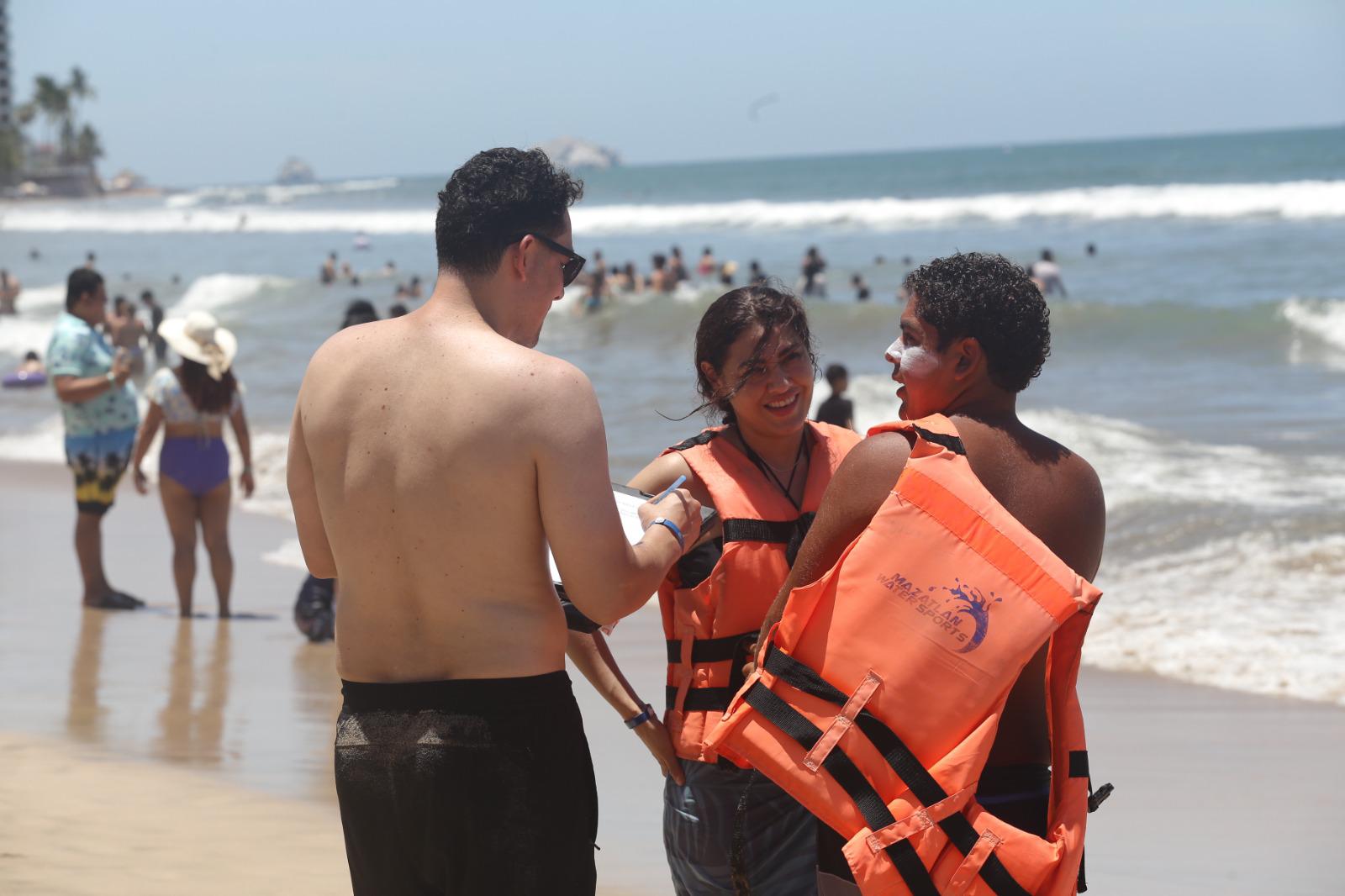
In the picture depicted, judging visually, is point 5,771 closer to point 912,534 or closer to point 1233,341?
point 912,534

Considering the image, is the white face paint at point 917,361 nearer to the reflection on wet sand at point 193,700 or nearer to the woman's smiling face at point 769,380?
the woman's smiling face at point 769,380

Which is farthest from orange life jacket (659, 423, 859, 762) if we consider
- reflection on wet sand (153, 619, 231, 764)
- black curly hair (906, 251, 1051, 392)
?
reflection on wet sand (153, 619, 231, 764)

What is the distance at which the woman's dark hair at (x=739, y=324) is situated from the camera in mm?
2973

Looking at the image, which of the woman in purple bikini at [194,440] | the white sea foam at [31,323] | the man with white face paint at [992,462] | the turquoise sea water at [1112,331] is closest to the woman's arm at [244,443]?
the woman in purple bikini at [194,440]

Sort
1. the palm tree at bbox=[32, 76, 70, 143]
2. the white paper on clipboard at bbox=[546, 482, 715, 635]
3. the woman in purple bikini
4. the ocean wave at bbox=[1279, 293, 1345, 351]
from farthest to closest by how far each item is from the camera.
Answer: the palm tree at bbox=[32, 76, 70, 143] < the ocean wave at bbox=[1279, 293, 1345, 351] < the woman in purple bikini < the white paper on clipboard at bbox=[546, 482, 715, 635]

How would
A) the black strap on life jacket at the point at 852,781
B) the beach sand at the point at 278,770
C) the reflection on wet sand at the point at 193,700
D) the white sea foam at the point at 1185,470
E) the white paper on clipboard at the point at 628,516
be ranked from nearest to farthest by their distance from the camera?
the black strap on life jacket at the point at 852,781 < the white paper on clipboard at the point at 628,516 < the beach sand at the point at 278,770 < the reflection on wet sand at the point at 193,700 < the white sea foam at the point at 1185,470

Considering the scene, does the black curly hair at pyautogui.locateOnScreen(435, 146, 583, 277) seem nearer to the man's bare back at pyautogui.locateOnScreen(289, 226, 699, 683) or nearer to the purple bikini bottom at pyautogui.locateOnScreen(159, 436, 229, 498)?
the man's bare back at pyautogui.locateOnScreen(289, 226, 699, 683)

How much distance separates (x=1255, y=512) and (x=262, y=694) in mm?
6501

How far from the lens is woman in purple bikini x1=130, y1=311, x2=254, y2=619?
753 cm

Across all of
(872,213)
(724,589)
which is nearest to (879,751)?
(724,589)

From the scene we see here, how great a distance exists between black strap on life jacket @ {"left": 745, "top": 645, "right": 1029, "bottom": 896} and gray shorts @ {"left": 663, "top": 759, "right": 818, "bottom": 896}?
49 cm

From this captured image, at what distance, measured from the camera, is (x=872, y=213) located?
165ft

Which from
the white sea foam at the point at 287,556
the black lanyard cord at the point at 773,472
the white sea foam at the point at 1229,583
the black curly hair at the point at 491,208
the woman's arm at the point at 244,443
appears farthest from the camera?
the white sea foam at the point at 287,556

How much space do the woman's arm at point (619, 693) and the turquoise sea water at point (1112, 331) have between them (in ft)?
4.38
